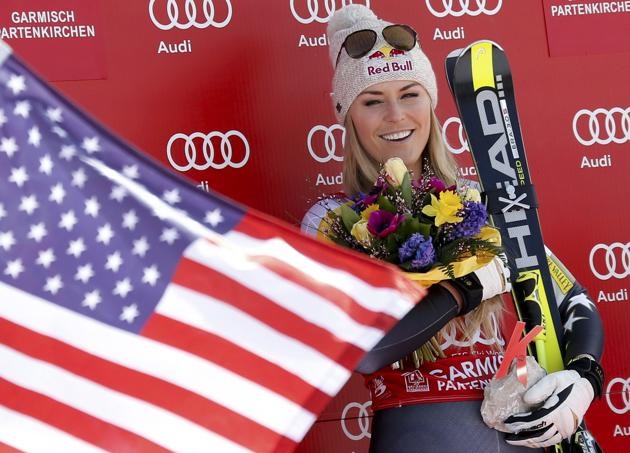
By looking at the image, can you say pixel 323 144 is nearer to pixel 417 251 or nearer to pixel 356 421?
pixel 356 421

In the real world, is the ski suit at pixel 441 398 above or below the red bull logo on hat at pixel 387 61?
below

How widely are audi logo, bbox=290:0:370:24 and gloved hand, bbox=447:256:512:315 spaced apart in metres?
1.26

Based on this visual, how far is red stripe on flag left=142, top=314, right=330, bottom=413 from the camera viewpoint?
84.6 inches

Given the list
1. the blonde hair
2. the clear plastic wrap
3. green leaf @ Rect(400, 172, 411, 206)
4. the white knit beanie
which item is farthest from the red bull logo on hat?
the clear plastic wrap

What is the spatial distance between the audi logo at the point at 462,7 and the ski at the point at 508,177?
48cm

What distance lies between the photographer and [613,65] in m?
4.22

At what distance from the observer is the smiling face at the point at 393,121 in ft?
11.4

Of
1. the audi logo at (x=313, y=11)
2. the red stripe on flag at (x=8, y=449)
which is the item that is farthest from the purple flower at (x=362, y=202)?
the red stripe on flag at (x=8, y=449)

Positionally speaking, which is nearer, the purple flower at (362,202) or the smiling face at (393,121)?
the purple flower at (362,202)

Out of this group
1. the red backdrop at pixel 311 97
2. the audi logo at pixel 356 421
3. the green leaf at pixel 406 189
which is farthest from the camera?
the audi logo at pixel 356 421

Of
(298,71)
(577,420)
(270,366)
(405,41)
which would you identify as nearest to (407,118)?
(405,41)

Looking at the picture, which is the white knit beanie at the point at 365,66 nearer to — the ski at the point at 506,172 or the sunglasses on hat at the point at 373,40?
the sunglasses on hat at the point at 373,40

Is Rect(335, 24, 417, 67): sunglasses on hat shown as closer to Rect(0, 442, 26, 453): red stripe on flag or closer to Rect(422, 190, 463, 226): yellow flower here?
Rect(422, 190, 463, 226): yellow flower

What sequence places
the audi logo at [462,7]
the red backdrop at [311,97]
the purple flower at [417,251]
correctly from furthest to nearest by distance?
the audi logo at [462,7] → the red backdrop at [311,97] → the purple flower at [417,251]
